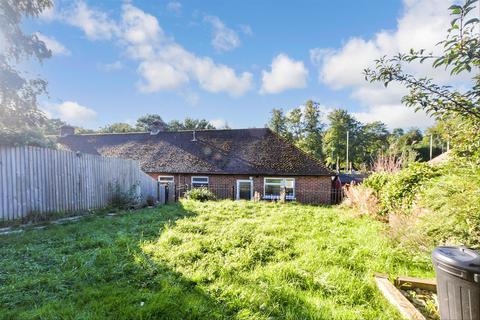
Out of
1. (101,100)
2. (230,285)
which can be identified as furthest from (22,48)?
(230,285)

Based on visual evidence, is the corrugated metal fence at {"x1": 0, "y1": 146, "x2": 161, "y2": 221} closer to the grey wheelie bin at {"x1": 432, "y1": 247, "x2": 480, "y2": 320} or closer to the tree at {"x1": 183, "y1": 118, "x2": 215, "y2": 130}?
the grey wheelie bin at {"x1": 432, "y1": 247, "x2": 480, "y2": 320}

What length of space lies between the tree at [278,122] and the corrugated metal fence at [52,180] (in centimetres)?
3175

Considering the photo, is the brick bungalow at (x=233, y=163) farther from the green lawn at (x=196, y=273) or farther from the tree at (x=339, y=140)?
the tree at (x=339, y=140)

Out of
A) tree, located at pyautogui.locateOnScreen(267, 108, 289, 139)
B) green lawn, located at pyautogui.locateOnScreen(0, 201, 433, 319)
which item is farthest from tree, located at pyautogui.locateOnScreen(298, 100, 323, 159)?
green lawn, located at pyautogui.locateOnScreen(0, 201, 433, 319)

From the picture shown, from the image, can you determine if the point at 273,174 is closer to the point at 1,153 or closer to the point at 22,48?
the point at 1,153

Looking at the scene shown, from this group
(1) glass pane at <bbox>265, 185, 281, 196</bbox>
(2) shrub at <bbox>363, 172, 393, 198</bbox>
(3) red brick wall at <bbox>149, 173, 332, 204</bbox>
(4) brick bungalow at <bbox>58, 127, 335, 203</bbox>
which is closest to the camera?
(2) shrub at <bbox>363, 172, 393, 198</bbox>

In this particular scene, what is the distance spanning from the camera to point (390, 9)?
666 cm

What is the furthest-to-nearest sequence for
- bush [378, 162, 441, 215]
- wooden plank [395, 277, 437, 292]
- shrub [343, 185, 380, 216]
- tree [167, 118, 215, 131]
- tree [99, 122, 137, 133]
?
1. tree [99, 122, 137, 133]
2. tree [167, 118, 215, 131]
3. shrub [343, 185, 380, 216]
4. bush [378, 162, 441, 215]
5. wooden plank [395, 277, 437, 292]

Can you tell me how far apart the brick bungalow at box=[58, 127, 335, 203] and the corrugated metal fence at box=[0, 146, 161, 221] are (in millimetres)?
6947

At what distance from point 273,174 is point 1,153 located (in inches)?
483

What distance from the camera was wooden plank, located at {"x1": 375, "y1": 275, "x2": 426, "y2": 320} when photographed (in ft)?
8.07

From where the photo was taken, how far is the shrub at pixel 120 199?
9461 mm

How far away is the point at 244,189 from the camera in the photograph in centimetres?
1589

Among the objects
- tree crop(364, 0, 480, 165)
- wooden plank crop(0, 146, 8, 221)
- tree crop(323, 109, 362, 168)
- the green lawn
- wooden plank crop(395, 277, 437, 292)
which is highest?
tree crop(323, 109, 362, 168)
